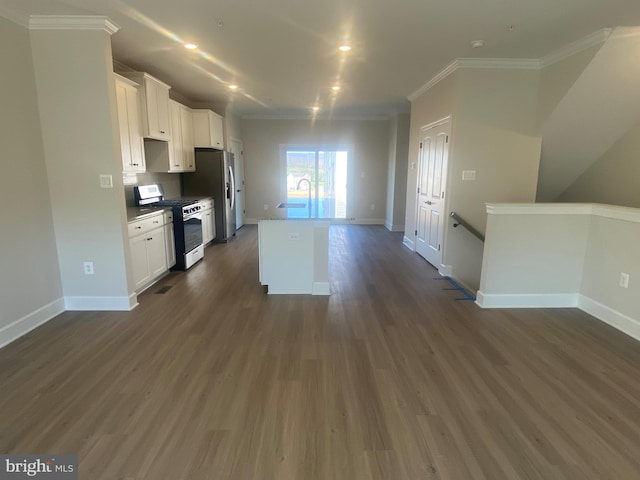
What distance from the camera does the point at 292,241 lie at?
398 cm

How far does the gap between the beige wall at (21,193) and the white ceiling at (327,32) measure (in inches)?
15.2

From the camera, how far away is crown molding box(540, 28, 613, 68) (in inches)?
129

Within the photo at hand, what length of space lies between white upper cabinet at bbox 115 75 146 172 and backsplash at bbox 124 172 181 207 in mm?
552

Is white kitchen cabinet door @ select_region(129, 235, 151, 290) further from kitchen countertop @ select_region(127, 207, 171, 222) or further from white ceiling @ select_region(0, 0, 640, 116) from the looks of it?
white ceiling @ select_region(0, 0, 640, 116)

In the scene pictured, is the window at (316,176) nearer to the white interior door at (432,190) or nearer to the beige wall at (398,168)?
the beige wall at (398,168)

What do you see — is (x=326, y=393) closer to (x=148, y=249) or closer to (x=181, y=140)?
(x=148, y=249)

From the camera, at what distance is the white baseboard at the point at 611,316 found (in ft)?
9.73

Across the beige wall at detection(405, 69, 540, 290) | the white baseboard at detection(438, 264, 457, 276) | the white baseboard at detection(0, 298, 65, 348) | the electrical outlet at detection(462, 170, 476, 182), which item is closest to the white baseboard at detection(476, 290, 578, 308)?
the beige wall at detection(405, 69, 540, 290)

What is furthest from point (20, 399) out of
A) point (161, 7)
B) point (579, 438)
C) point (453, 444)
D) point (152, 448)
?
point (579, 438)

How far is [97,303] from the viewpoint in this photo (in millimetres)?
3490

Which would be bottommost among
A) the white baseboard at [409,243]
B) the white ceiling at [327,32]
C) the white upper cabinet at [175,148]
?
the white baseboard at [409,243]

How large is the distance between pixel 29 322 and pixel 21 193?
1.14 meters

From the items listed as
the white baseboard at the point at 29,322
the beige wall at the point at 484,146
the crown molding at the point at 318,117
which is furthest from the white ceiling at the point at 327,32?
the crown molding at the point at 318,117

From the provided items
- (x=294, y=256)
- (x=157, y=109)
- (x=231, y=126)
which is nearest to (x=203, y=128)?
(x=231, y=126)
